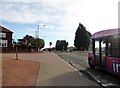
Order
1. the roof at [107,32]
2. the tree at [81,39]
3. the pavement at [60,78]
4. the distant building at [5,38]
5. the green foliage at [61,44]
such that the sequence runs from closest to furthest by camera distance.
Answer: the pavement at [60,78] → the roof at [107,32] → the distant building at [5,38] → the tree at [81,39] → the green foliage at [61,44]

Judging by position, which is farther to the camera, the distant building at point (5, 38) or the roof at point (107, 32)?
the distant building at point (5, 38)

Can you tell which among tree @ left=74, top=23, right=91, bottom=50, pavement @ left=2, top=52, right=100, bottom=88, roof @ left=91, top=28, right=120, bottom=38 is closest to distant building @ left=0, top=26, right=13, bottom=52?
tree @ left=74, top=23, right=91, bottom=50

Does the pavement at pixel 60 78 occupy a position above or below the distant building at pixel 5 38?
below

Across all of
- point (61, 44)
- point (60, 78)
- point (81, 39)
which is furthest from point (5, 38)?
point (60, 78)

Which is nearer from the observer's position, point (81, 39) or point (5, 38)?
point (5, 38)

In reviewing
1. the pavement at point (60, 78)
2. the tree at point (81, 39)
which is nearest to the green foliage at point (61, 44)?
the tree at point (81, 39)

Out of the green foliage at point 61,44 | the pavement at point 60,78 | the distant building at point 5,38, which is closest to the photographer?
the pavement at point 60,78

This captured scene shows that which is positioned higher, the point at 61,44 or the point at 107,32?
the point at 61,44

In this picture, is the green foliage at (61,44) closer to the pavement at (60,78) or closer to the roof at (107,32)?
the pavement at (60,78)

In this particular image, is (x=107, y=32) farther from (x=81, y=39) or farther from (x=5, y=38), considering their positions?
(x=81, y=39)

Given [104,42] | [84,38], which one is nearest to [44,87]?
[104,42]

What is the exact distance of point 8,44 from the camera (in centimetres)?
8594

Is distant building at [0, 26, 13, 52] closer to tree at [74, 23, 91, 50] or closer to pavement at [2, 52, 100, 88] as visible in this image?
tree at [74, 23, 91, 50]

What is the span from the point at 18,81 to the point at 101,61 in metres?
6.85
